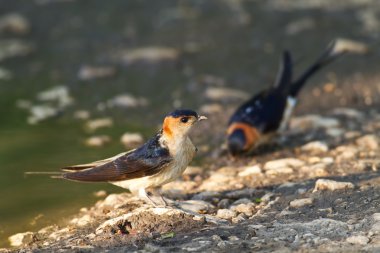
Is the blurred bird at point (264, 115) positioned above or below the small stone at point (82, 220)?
above

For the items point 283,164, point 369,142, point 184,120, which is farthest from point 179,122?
point 369,142

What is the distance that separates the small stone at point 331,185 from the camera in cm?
451

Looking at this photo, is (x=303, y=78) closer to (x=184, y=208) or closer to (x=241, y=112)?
(x=241, y=112)

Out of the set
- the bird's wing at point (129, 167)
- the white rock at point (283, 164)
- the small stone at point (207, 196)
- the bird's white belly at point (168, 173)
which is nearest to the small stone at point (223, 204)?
the small stone at point (207, 196)

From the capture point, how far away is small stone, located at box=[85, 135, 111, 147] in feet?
19.8

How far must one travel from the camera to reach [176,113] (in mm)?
4359

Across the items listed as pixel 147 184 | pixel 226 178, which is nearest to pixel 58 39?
pixel 226 178

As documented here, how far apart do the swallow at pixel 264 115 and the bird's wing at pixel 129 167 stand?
4.77 feet

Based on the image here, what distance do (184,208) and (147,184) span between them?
26cm

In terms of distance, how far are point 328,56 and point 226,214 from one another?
312 centimetres

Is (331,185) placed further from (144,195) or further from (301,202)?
(144,195)

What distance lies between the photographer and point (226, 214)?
4289 millimetres

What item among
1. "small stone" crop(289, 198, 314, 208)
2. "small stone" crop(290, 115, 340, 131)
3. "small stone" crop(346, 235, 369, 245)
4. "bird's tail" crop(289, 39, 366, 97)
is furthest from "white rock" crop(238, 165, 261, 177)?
"small stone" crop(346, 235, 369, 245)

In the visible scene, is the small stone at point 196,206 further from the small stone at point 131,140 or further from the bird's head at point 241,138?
the small stone at point 131,140
